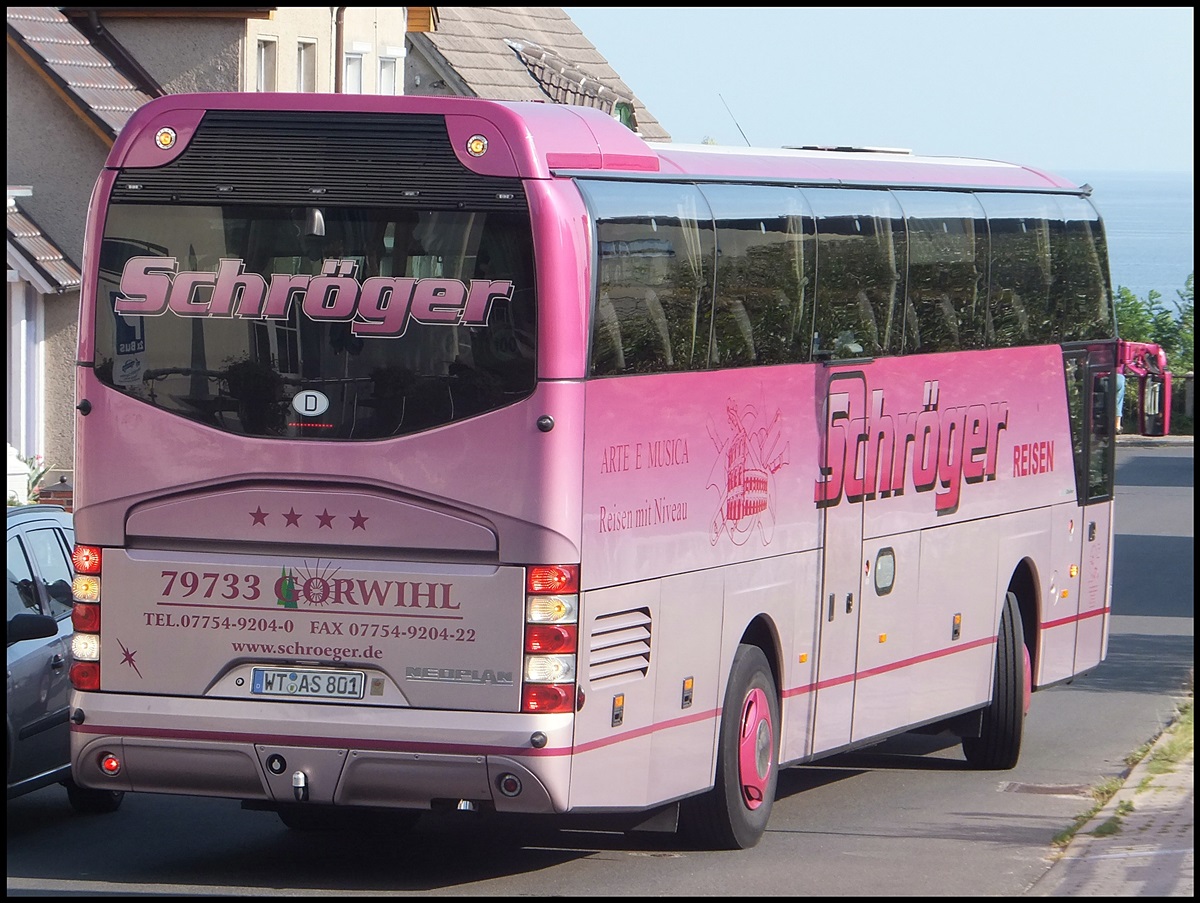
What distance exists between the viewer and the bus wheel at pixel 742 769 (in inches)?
433

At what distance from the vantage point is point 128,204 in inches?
387

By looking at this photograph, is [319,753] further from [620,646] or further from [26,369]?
[26,369]

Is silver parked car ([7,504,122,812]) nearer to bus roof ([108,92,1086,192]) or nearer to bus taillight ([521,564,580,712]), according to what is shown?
bus roof ([108,92,1086,192])

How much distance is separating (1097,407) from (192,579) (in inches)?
340

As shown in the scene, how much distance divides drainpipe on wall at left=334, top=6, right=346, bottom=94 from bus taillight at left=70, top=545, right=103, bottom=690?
21.4 metres

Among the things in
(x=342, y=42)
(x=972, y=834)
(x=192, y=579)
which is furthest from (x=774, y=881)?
(x=342, y=42)

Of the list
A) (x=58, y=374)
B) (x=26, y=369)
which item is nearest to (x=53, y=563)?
(x=26, y=369)

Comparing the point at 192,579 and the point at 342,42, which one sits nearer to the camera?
the point at 192,579

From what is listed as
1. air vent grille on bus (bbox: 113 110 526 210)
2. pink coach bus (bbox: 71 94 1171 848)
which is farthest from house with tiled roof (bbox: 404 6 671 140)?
air vent grille on bus (bbox: 113 110 526 210)

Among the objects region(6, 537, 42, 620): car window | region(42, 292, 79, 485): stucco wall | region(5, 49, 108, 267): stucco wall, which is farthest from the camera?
region(5, 49, 108, 267): stucco wall

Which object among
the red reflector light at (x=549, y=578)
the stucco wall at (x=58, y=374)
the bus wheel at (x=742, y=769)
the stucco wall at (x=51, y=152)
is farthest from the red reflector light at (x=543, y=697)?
the stucco wall at (x=51, y=152)

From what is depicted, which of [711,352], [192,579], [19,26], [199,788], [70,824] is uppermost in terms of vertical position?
[19,26]

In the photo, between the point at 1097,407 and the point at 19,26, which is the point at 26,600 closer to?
the point at 1097,407

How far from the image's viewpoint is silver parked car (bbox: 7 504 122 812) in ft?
36.1
